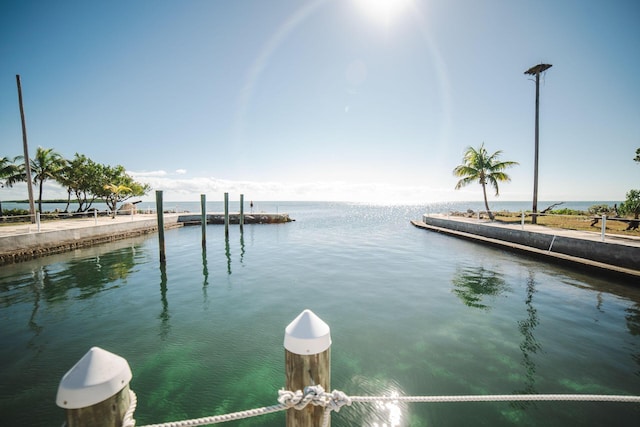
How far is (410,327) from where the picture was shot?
6.87m

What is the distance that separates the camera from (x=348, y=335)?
6539mm

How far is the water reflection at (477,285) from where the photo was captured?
8.66m

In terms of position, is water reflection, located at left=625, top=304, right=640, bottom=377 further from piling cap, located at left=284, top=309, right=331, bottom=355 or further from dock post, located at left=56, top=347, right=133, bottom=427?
dock post, located at left=56, top=347, right=133, bottom=427

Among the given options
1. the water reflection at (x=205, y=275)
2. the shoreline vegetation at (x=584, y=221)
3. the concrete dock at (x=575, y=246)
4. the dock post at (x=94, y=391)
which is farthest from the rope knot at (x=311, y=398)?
the concrete dock at (x=575, y=246)

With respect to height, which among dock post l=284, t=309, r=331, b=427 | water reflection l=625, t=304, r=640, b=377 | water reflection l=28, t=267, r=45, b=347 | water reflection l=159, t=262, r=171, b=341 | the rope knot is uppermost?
dock post l=284, t=309, r=331, b=427

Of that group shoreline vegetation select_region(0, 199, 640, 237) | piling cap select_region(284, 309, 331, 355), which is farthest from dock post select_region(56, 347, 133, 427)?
shoreline vegetation select_region(0, 199, 640, 237)

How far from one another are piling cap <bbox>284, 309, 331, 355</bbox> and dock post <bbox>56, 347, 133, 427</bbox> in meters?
0.95

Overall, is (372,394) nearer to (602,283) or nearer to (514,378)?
(514,378)

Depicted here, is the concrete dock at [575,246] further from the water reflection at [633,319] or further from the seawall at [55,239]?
the seawall at [55,239]

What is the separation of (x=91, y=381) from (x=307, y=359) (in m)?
1.26

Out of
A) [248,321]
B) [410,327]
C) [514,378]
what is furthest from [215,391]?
[514,378]

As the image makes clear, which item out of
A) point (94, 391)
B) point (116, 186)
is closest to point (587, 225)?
point (94, 391)

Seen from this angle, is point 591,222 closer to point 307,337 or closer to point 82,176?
point 307,337

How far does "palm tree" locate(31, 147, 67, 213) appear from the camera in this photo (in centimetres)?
2759
